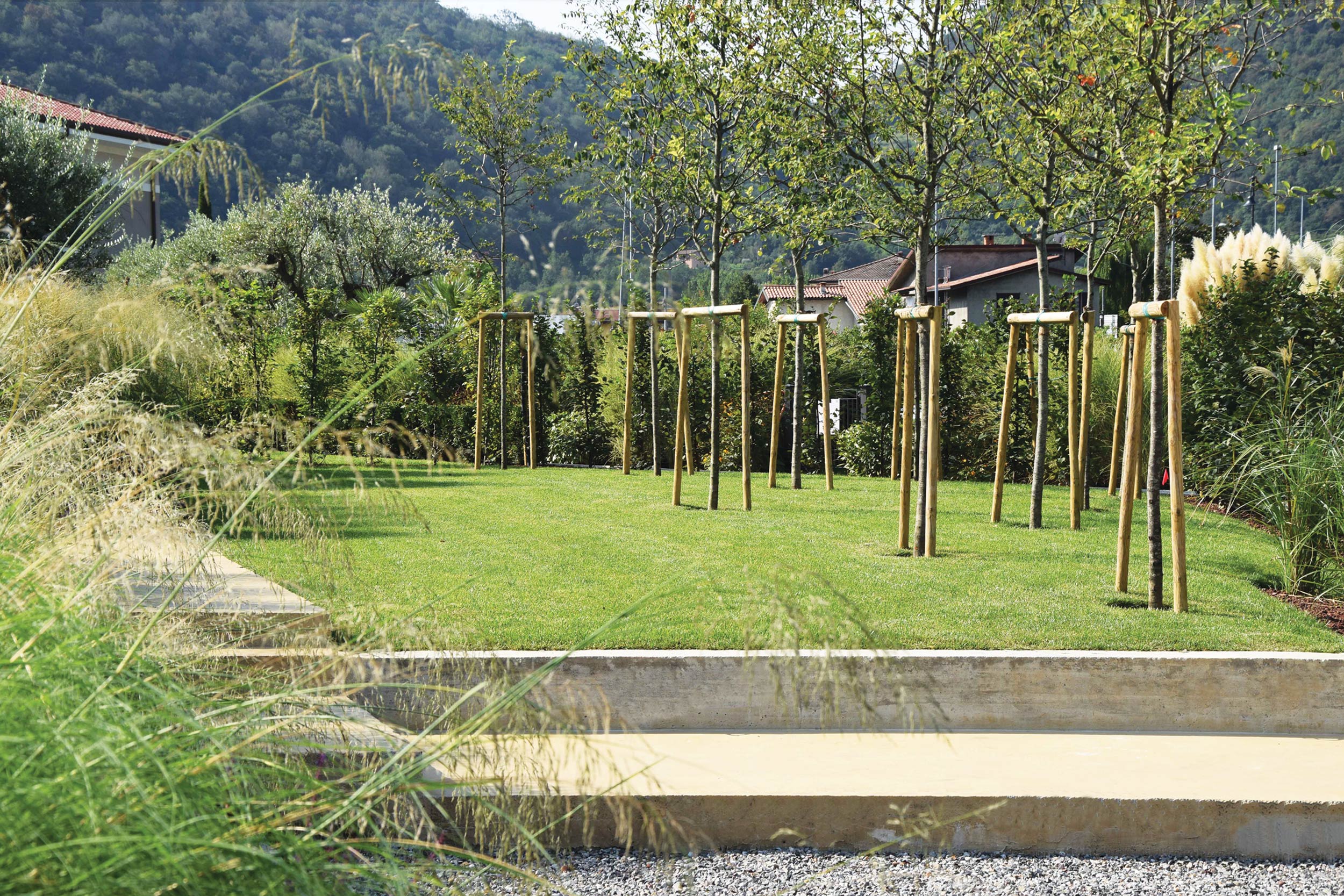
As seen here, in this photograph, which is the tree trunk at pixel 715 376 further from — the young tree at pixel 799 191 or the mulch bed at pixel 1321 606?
the mulch bed at pixel 1321 606

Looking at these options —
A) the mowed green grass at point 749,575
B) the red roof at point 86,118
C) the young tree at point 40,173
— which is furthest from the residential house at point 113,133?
the mowed green grass at point 749,575

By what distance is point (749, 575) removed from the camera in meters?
1.99

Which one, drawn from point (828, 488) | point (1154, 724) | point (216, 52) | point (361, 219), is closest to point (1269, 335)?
point (828, 488)

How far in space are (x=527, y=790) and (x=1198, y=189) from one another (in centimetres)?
532

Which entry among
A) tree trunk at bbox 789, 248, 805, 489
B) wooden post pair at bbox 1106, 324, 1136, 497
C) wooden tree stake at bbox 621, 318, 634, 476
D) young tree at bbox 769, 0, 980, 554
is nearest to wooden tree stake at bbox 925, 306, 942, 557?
young tree at bbox 769, 0, 980, 554

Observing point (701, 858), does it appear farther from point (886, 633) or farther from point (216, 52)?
point (216, 52)

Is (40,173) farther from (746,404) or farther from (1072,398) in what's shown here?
(1072,398)

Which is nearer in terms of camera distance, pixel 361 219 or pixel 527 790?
pixel 527 790

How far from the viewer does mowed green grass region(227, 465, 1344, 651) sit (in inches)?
110

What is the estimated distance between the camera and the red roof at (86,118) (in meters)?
17.0

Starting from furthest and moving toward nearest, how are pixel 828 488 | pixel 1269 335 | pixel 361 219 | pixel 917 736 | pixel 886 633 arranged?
pixel 361 219, pixel 828 488, pixel 1269 335, pixel 886 633, pixel 917 736

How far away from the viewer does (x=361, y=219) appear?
30531mm

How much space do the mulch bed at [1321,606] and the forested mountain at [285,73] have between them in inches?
91.7

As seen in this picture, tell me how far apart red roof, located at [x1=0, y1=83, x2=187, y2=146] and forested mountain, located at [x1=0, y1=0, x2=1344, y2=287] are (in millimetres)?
489
